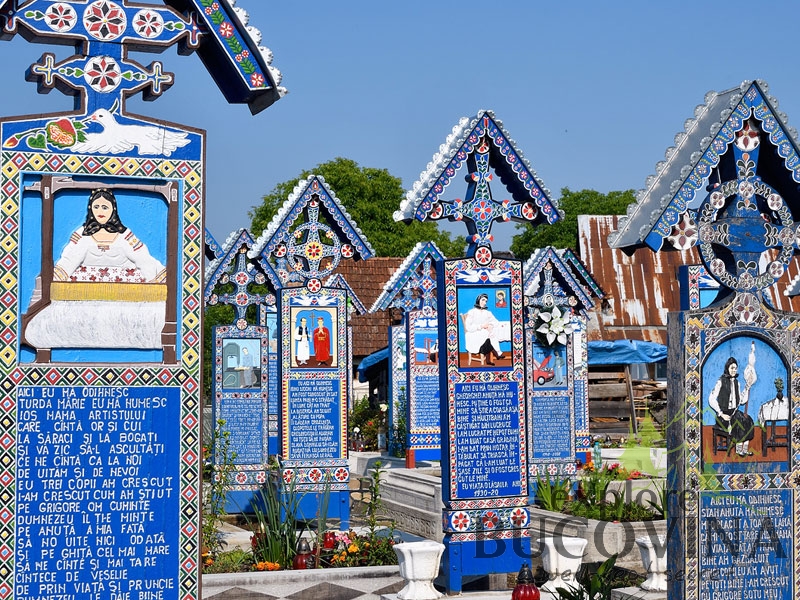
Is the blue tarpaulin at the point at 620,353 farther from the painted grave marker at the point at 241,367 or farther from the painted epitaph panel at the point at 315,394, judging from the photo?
the painted epitaph panel at the point at 315,394

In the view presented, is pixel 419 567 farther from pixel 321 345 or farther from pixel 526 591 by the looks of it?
pixel 321 345

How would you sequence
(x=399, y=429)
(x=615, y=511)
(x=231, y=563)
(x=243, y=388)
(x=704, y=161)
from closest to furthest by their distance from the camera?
(x=704, y=161) < (x=231, y=563) < (x=615, y=511) < (x=243, y=388) < (x=399, y=429)

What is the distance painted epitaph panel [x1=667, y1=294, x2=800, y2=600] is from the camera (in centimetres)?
853

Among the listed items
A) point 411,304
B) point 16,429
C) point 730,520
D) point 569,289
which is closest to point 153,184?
point 16,429

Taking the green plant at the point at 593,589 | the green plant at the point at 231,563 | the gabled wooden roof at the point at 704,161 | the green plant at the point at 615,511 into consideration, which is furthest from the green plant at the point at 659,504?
the gabled wooden roof at the point at 704,161

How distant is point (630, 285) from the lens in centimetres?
3888

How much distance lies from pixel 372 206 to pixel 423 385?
26.8 meters

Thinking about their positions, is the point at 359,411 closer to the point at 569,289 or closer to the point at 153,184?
the point at 569,289

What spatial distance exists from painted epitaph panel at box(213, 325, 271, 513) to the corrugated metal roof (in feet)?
63.2

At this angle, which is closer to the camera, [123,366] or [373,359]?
[123,366]

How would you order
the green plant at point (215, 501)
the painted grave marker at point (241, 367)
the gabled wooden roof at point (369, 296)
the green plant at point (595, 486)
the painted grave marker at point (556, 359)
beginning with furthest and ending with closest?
the gabled wooden roof at point (369, 296) → the painted grave marker at point (241, 367) → the painted grave marker at point (556, 359) → the green plant at point (595, 486) → the green plant at point (215, 501)

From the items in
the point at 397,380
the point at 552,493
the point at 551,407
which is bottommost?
the point at 552,493

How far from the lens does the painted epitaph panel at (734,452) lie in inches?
336

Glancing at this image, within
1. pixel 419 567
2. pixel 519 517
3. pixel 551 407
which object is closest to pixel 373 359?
pixel 551 407
